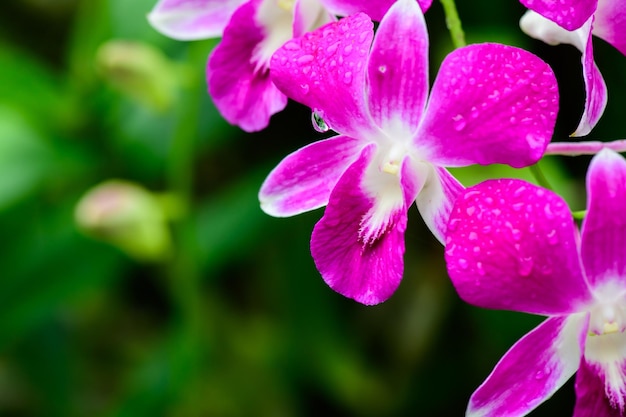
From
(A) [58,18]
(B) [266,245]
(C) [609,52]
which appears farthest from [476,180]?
(A) [58,18]

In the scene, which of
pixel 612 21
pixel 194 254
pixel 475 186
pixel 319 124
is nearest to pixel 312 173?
pixel 319 124

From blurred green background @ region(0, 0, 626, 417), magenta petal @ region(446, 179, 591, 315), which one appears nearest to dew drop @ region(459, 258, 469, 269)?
magenta petal @ region(446, 179, 591, 315)

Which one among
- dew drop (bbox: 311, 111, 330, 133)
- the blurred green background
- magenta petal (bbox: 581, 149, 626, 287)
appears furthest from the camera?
the blurred green background

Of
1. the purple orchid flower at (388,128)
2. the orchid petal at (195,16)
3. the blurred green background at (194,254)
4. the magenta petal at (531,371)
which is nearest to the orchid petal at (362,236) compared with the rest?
the purple orchid flower at (388,128)

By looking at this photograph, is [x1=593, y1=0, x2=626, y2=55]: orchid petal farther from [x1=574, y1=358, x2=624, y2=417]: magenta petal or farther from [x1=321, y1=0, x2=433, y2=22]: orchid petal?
[x1=574, y1=358, x2=624, y2=417]: magenta petal

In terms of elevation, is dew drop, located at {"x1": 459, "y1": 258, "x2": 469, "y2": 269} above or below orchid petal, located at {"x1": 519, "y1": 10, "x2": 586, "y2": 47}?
below
